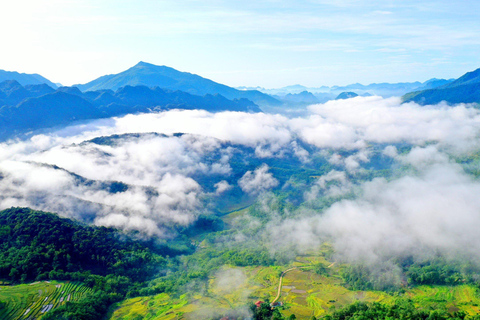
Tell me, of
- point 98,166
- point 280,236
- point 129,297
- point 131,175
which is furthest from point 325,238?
point 98,166

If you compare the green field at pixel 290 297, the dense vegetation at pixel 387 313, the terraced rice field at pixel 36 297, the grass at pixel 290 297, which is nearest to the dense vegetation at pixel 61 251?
the terraced rice field at pixel 36 297

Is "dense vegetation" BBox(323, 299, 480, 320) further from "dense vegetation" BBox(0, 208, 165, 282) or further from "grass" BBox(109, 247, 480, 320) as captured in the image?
"dense vegetation" BBox(0, 208, 165, 282)

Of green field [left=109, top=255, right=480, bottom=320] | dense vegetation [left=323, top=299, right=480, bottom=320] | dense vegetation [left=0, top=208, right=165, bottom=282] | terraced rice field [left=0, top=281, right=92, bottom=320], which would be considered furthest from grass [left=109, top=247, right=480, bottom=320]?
dense vegetation [left=0, top=208, right=165, bottom=282]

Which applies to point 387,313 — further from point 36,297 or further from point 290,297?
point 36,297

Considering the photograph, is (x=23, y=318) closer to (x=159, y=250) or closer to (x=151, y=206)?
(x=159, y=250)

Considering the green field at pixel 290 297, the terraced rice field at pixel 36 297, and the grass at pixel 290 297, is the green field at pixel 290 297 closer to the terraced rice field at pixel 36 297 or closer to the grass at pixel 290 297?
the grass at pixel 290 297

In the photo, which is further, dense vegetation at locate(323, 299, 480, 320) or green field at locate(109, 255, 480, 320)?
green field at locate(109, 255, 480, 320)

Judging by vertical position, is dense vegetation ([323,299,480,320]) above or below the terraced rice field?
below

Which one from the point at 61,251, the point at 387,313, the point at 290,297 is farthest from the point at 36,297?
the point at 387,313
